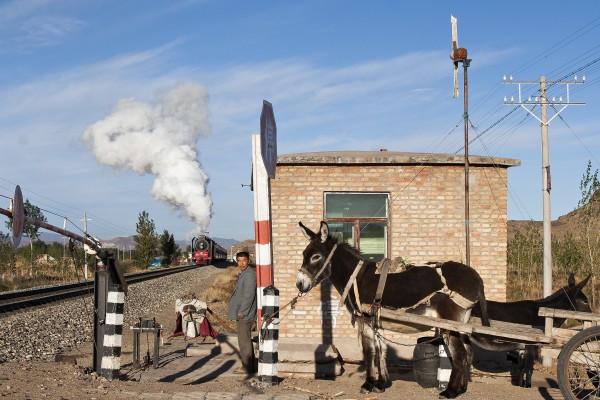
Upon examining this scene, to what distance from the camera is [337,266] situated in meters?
10.0

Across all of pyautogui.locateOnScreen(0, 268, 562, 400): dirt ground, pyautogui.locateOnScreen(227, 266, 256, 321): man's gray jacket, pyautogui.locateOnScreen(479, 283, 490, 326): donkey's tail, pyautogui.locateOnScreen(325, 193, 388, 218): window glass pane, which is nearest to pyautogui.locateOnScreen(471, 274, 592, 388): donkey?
pyautogui.locateOnScreen(0, 268, 562, 400): dirt ground

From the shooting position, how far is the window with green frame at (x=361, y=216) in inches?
527

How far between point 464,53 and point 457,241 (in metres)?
3.87

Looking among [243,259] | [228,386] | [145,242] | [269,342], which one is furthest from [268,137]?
[145,242]

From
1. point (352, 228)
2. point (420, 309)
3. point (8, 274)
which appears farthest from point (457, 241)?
point (8, 274)

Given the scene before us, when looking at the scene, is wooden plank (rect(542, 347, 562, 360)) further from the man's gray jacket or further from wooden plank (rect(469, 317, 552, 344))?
the man's gray jacket

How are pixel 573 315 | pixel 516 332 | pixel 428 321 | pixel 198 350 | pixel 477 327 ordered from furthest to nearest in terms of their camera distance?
1. pixel 198 350
2. pixel 428 321
3. pixel 477 327
4. pixel 516 332
5. pixel 573 315

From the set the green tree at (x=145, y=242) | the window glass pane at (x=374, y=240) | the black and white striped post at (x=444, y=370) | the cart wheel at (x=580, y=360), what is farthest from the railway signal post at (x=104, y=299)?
the green tree at (x=145, y=242)

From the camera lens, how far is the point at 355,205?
44.0ft

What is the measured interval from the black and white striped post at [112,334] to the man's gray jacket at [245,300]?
2.08m

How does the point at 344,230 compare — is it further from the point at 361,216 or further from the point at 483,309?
the point at 483,309

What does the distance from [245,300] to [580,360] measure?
16.9ft

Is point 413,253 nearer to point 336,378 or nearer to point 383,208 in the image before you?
point 383,208

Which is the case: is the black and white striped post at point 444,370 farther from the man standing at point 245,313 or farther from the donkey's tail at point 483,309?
the man standing at point 245,313
